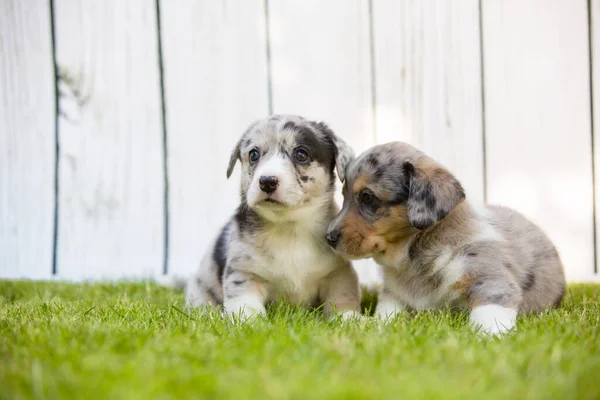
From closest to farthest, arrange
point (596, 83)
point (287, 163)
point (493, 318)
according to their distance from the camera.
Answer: point (493, 318) → point (287, 163) → point (596, 83)

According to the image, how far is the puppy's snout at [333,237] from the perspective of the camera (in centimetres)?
304

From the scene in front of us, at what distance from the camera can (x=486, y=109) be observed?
4879mm

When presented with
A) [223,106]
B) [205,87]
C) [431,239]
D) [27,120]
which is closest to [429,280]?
[431,239]

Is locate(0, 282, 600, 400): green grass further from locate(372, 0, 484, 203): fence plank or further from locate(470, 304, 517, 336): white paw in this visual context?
locate(372, 0, 484, 203): fence plank

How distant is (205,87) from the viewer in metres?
5.01

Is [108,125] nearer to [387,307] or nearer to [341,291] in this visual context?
[341,291]

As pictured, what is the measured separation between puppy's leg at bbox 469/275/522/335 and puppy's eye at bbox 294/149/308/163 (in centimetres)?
112

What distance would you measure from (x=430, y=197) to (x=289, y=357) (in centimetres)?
129

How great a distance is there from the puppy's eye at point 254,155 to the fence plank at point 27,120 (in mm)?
2505

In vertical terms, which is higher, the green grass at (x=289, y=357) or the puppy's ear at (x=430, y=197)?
the puppy's ear at (x=430, y=197)

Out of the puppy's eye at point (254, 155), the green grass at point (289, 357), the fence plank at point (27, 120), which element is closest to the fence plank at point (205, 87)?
the fence plank at point (27, 120)

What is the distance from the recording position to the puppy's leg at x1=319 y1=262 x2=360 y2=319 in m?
3.15

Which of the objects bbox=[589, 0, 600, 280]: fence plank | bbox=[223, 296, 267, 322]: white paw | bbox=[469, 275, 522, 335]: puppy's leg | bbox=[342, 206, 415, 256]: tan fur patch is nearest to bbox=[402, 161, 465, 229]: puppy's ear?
bbox=[342, 206, 415, 256]: tan fur patch

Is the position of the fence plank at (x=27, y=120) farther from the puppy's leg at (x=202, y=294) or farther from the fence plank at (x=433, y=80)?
the fence plank at (x=433, y=80)
